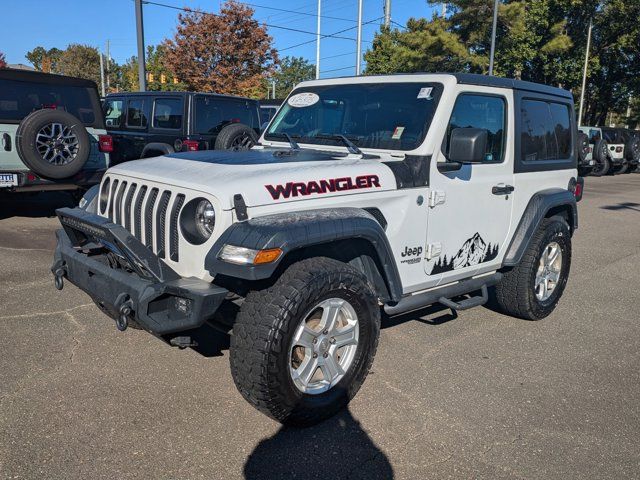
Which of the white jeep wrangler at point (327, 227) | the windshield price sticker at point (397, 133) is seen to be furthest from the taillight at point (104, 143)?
the windshield price sticker at point (397, 133)

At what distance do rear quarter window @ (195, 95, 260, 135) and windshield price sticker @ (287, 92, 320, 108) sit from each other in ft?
16.2

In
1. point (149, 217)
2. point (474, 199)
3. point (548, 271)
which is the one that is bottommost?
point (548, 271)

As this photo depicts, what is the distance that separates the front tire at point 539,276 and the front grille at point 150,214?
9.58ft

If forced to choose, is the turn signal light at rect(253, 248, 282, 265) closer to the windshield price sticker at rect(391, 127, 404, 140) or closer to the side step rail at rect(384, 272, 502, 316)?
the side step rail at rect(384, 272, 502, 316)

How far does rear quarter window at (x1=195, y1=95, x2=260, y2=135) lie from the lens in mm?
9391

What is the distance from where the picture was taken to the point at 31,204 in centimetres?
962

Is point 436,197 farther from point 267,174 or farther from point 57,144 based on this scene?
point 57,144

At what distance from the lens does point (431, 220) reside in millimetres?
3814

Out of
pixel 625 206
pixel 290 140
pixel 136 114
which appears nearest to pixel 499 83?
pixel 290 140

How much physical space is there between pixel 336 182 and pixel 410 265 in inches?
32.3

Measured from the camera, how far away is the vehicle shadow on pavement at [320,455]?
2781mm

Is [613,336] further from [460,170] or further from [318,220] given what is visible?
[318,220]

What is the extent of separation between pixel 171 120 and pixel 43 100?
2.22 metres

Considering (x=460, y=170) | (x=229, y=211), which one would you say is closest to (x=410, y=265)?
(x=460, y=170)
